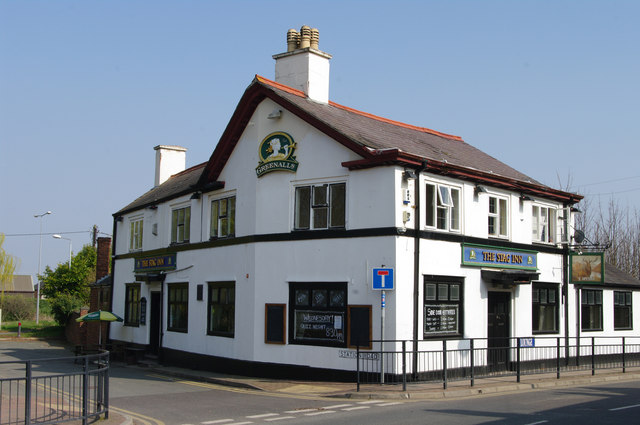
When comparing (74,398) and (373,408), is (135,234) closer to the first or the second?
(74,398)

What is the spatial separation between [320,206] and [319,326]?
3356 mm

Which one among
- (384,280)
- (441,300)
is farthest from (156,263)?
(441,300)

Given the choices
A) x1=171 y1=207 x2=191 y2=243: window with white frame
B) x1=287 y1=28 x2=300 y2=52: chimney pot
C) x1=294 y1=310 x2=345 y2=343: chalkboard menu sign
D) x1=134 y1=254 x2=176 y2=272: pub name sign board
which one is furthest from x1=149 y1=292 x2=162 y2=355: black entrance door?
x1=287 y1=28 x2=300 y2=52: chimney pot

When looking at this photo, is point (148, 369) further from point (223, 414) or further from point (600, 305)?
point (600, 305)

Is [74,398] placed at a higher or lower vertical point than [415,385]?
higher

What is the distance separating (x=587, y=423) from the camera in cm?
1129

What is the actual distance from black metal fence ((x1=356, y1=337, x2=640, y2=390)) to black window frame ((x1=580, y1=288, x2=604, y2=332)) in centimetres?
78

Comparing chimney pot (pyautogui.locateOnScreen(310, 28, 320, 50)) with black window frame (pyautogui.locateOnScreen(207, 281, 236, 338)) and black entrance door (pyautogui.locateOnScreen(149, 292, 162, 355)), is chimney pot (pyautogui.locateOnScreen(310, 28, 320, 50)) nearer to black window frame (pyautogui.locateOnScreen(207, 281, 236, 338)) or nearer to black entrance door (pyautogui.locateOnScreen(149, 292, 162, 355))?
black window frame (pyautogui.locateOnScreen(207, 281, 236, 338))

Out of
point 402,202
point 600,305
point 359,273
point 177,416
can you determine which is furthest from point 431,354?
point 600,305

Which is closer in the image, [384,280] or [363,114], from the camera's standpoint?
[384,280]

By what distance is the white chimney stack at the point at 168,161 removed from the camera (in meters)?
31.9

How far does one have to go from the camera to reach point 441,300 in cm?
1812

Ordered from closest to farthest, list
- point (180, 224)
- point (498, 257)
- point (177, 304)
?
1. point (498, 257)
2. point (177, 304)
3. point (180, 224)

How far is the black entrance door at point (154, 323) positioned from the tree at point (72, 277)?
2422cm
